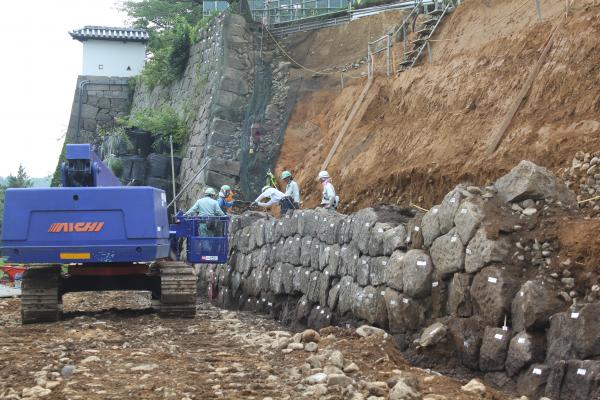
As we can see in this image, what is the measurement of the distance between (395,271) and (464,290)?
1.48 metres

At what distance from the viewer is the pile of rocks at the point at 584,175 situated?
1181cm

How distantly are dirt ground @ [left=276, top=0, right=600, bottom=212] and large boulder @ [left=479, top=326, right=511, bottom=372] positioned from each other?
5627 millimetres

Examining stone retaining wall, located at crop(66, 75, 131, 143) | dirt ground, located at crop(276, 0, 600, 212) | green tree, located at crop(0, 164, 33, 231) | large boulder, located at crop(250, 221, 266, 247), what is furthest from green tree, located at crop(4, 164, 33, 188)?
large boulder, located at crop(250, 221, 266, 247)

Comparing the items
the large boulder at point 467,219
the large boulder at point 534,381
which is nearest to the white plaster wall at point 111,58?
the large boulder at point 467,219

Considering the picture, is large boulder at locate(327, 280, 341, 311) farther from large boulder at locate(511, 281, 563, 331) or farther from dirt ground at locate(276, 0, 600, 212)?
large boulder at locate(511, 281, 563, 331)

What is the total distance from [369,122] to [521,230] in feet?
45.7

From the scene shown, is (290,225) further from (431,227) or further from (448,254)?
(448,254)

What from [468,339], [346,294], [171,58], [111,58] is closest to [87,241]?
[346,294]

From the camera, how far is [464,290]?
8.85 m

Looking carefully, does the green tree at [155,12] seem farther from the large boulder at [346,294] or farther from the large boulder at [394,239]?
the large boulder at [394,239]

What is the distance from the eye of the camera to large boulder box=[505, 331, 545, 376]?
7637 mm

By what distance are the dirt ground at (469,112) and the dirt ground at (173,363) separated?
5.31m

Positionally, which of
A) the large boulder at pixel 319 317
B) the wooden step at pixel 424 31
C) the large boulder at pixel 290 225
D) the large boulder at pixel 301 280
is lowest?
the large boulder at pixel 319 317

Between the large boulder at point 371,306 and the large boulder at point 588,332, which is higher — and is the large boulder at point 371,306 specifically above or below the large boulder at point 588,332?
below
